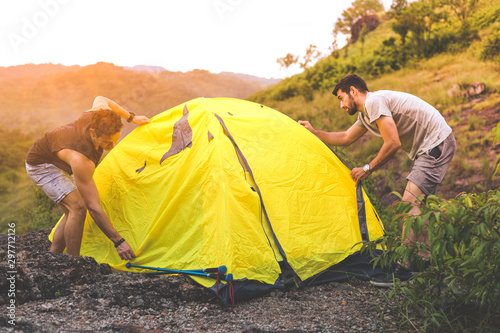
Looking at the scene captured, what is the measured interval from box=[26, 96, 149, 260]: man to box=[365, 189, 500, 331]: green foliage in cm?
267

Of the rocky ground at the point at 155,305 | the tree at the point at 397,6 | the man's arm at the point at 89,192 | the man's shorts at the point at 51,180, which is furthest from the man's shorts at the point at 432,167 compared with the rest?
the tree at the point at 397,6

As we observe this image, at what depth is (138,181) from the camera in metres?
4.39

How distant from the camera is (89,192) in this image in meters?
3.98

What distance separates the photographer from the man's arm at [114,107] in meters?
4.43

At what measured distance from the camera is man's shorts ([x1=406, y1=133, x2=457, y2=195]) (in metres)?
3.97

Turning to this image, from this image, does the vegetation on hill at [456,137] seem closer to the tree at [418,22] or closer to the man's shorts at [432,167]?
the tree at [418,22]

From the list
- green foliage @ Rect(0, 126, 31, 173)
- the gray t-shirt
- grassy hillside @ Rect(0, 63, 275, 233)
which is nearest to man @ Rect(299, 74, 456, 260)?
the gray t-shirt

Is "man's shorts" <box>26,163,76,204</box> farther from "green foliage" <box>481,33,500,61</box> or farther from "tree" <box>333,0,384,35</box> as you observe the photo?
"tree" <box>333,0,384,35</box>

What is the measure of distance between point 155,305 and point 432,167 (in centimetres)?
292

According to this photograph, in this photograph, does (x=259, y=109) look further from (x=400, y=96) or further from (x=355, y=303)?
(x=355, y=303)

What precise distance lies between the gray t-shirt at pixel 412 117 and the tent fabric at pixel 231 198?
2.46 feet

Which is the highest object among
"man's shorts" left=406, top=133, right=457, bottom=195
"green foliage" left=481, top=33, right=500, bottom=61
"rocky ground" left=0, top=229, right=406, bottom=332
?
"green foliage" left=481, top=33, right=500, bottom=61

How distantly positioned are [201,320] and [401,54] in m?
17.4

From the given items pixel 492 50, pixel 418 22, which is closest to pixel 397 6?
pixel 418 22
